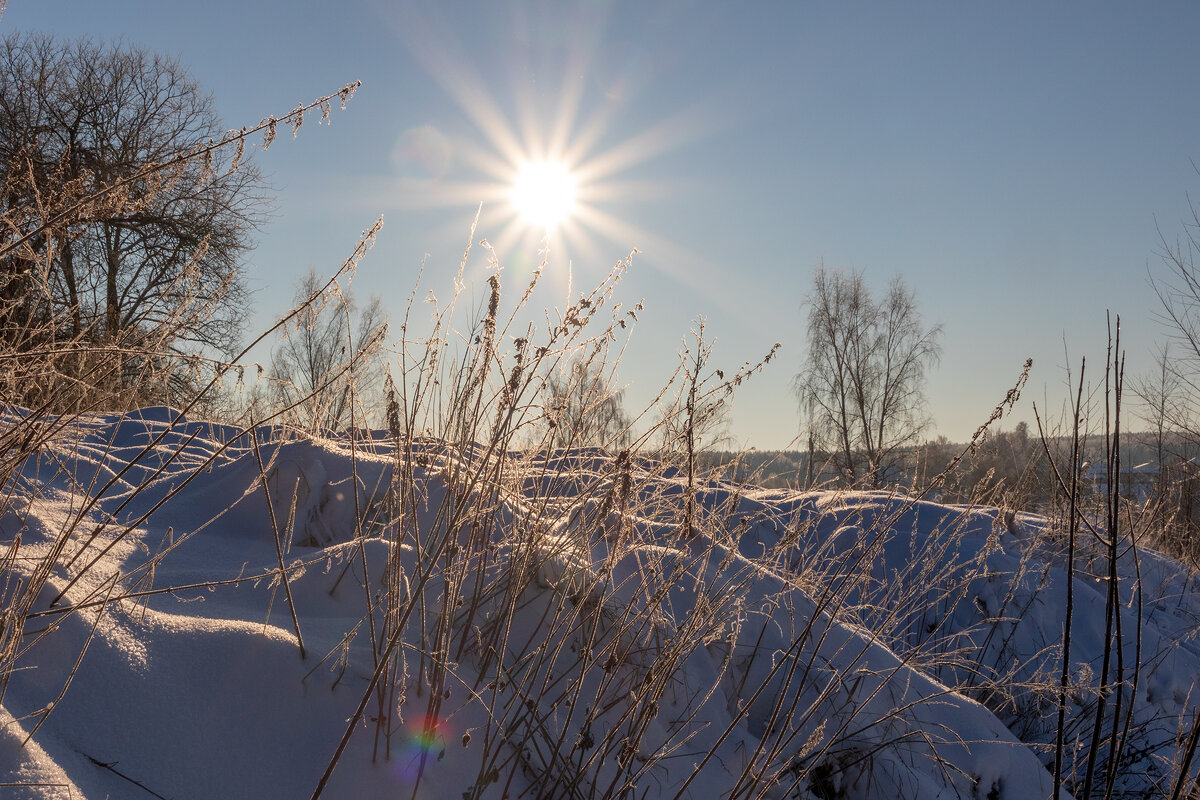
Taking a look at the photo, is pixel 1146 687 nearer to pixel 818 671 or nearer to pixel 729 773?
pixel 818 671

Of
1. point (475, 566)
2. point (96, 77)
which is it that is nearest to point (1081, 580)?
point (475, 566)

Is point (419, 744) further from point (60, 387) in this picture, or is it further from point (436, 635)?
point (60, 387)

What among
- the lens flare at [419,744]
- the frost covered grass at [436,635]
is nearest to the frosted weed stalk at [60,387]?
the frost covered grass at [436,635]

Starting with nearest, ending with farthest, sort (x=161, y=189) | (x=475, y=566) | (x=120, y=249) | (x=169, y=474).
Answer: (x=161, y=189)
(x=475, y=566)
(x=169, y=474)
(x=120, y=249)

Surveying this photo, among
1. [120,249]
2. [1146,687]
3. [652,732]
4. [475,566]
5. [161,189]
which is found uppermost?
[120,249]

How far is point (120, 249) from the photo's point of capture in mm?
11281

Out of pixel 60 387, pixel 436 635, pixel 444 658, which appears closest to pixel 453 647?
pixel 436 635

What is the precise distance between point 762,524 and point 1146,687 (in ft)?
6.42

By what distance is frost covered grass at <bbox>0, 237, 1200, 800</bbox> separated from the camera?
133cm

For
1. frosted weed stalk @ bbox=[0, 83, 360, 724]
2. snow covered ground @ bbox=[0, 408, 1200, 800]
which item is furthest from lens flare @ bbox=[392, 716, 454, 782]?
frosted weed stalk @ bbox=[0, 83, 360, 724]

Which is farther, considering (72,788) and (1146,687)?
(1146,687)

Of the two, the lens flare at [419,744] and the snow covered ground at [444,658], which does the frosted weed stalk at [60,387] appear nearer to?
the snow covered ground at [444,658]

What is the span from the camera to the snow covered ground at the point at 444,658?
135 cm

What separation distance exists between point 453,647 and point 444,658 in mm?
439
